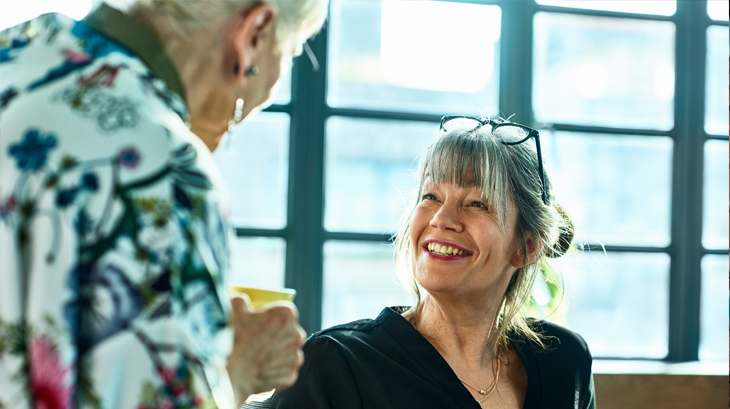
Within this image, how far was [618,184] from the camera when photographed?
2.96 m

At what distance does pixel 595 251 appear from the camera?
287cm

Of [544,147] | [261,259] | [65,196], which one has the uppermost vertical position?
[544,147]

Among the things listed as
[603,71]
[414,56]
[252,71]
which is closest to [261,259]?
[414,56]

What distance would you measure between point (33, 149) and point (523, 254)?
147cm

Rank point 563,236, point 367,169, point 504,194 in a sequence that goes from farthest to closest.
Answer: point 367,169 → point 563,236 → point 504,194

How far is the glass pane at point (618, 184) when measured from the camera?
2896 mm

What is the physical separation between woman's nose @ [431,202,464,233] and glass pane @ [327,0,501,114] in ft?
3.54

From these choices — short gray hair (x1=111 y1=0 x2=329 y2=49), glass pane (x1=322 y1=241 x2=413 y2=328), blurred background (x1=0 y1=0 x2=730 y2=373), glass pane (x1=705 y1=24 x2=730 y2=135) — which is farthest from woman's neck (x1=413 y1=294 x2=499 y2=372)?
glass pane (x1=705 y1=24 x2=730 y2=135)

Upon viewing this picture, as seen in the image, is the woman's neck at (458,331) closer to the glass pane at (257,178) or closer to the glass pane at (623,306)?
the glass pane at (257,178)

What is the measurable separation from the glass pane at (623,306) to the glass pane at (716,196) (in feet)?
0.76

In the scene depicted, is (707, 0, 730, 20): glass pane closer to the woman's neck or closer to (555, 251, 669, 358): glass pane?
(555, 251, 669, 358): glass pane

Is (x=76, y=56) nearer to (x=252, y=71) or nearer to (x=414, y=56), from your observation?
(x=252, y=71)

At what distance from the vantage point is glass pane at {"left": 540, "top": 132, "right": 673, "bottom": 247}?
290cm

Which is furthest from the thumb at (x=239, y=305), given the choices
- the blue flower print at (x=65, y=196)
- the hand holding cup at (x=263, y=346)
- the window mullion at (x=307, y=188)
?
the window mullion at (x=307, y=188)
